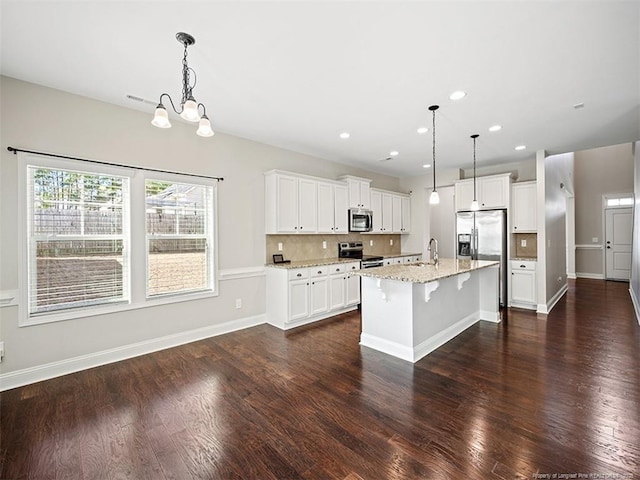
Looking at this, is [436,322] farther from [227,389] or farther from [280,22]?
[280,22]

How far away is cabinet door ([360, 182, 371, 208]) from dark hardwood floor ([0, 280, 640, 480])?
306 centimetres

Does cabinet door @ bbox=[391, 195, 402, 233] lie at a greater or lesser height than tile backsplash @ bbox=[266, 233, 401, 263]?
greater

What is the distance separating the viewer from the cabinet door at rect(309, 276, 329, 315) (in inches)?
176

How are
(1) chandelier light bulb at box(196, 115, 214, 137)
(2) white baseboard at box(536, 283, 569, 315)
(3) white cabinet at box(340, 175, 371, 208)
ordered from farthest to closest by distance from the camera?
(3) white cabinet at box(340, 175, 371, 208) < (2) white baseboard at box(536, 283, 569, 315) < (1) chandelier light bulb at box(196, 115, 214, 137)

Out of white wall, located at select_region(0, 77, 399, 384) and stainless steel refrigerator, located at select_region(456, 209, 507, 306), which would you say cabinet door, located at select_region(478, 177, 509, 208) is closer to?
stainless steel refrigerator, located at select_region(456, 209, 507, 306)

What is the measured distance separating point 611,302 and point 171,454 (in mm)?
7400

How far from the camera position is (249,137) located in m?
4.24

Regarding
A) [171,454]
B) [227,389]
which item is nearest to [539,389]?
[227,389]

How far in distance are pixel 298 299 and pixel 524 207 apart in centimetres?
440

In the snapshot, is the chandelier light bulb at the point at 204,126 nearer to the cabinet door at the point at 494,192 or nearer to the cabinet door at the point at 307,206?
the cabinet door at the point at 307,206

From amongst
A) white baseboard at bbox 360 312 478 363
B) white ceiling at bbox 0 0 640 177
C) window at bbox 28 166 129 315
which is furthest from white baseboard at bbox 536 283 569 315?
window at bbox 28 166 129 315

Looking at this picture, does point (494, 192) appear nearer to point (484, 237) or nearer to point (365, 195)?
point (484, 237)

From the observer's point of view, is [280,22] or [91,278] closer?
[280,22]

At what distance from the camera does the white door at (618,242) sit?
24.8 ft
